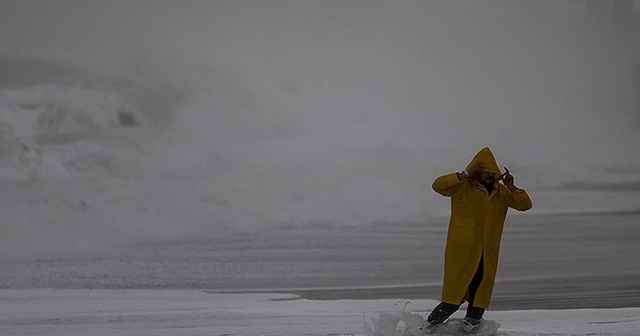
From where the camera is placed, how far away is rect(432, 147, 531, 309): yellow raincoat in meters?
6.82

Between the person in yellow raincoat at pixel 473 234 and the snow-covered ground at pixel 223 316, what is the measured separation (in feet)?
1.19

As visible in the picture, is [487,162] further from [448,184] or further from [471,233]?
[471,233]

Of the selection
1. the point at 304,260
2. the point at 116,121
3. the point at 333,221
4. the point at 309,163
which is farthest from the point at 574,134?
the point at 304,260

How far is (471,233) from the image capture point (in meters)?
6.82

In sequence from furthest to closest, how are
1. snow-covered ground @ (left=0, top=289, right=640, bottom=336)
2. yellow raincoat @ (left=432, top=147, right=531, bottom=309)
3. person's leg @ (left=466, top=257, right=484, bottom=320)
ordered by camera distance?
1. snow-covered ground @ (left=0, top=289, right=640, bottom=336)
2. person's leg @ (left=466, top=257, right=484, bottom=320)
3. yellow raincoat @ (left=432, top=147, right=531, bottom=309)

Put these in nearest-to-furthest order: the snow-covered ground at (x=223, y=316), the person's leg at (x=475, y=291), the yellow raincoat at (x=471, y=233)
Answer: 1. the yellow raincoat at (x=471, y=233)
2. the person's leg at (x=475, y=291)
3. the snow-covered ground at (x=223, y=316)

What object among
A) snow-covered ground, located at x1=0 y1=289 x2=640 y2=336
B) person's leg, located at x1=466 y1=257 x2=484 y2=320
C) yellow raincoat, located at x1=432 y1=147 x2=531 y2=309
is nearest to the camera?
yellow raincoat, located at x1=432 y1=147 x2=531 y2=309

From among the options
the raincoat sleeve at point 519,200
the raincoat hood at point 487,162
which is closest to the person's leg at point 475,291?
the raincoat sleeve at point 519,200

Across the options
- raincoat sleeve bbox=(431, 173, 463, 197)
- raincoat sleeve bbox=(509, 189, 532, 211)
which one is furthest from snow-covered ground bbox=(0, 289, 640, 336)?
raincoat sleeve bbox=(431, 173, 463, 197)

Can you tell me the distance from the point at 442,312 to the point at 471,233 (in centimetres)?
58

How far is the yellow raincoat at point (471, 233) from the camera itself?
22.4 feet

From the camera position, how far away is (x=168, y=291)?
11.2 metres

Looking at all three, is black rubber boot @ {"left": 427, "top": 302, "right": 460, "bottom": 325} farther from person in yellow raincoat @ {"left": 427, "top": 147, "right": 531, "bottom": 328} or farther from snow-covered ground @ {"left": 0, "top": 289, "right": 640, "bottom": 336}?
snow-covered ground @ {"left": 0, "top": 289, "right": 640, "bottom": 336}

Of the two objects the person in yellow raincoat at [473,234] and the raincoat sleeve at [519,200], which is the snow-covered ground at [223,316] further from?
the raincoat sleeve at [519,200]
